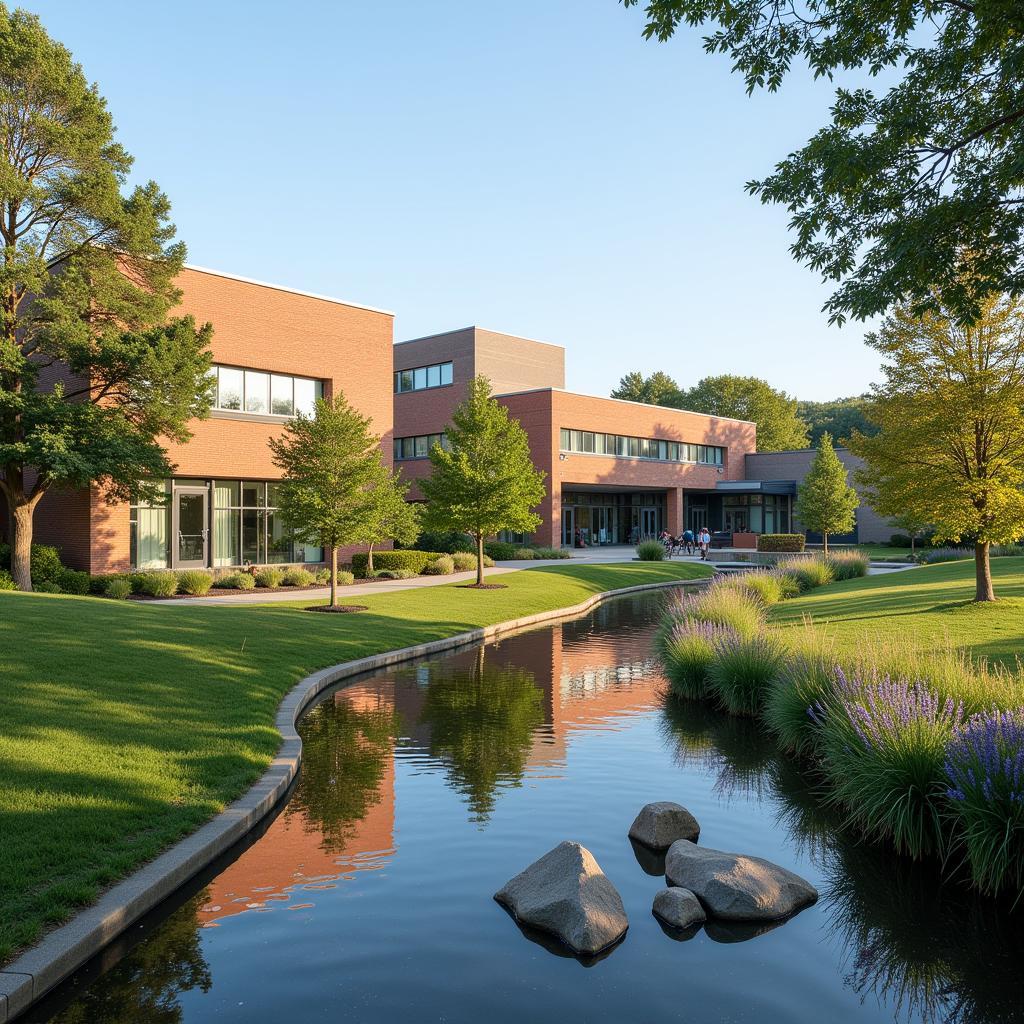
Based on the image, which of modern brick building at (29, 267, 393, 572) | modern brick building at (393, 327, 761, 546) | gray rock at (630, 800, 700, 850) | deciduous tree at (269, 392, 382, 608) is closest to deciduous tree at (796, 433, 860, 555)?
modern brick building at (393, 327, 761, 546)

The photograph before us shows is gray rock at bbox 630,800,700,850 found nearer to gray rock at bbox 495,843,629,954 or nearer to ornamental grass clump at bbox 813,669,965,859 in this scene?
gray rock at bbox 495,843,629,954

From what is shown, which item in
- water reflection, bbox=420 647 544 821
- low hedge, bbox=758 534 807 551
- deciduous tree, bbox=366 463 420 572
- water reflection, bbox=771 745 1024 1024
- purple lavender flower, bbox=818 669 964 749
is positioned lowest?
water reflection, bbox=771 745 1024 1024

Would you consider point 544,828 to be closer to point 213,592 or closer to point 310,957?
point 310,957

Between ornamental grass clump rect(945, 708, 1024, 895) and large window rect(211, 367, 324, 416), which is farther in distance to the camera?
large window rect(211, 367, 324, 416)

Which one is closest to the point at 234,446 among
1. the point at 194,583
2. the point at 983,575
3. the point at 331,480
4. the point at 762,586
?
the point at 194,583

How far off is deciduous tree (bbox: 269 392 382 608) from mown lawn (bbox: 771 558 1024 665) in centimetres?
1040

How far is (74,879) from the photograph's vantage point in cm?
578

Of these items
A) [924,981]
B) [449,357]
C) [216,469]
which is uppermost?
[449,357]

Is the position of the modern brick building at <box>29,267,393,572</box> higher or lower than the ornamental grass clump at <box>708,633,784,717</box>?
higher

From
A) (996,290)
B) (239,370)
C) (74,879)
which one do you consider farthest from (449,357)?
(74,879)

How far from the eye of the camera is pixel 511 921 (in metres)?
6.02

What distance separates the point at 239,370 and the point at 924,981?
2931 cm

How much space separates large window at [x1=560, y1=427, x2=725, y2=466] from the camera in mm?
50281

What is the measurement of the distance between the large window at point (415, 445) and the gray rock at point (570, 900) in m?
46.4
